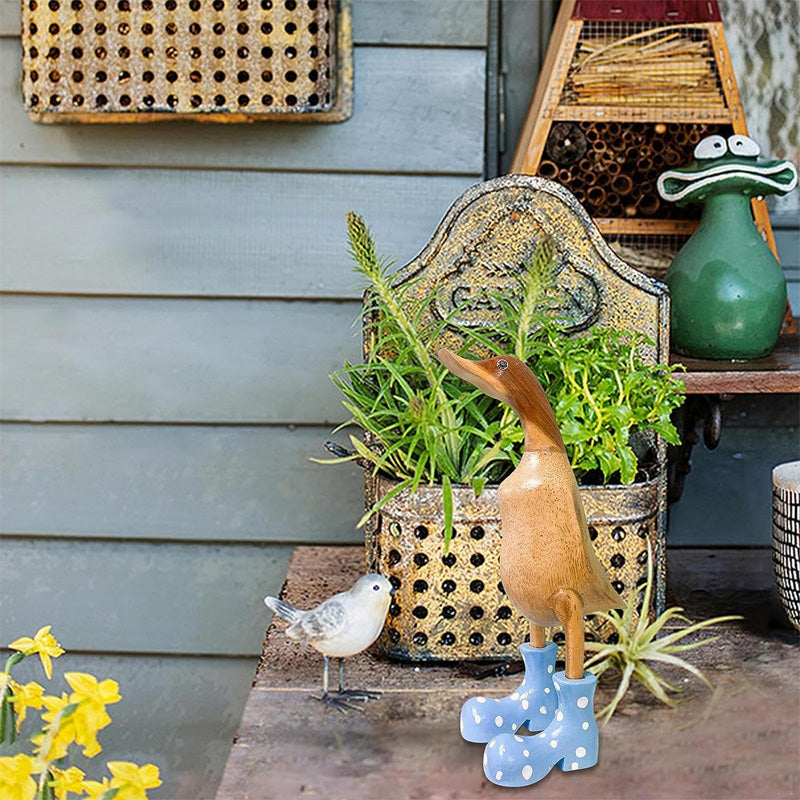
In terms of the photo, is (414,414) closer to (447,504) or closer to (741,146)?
(447,504)

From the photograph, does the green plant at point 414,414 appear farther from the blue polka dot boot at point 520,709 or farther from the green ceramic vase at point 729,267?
the green ceramic vase at point 729,267

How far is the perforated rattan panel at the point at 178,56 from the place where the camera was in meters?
1.37

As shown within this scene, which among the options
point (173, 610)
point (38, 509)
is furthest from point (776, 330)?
point (38, 509)

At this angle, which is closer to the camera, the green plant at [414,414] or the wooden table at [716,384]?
the green plant at [414,414]

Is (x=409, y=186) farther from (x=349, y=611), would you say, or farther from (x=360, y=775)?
(x=360, y=775)

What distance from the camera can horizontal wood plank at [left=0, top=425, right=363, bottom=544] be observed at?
1.54 m

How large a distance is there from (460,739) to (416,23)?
98 cm

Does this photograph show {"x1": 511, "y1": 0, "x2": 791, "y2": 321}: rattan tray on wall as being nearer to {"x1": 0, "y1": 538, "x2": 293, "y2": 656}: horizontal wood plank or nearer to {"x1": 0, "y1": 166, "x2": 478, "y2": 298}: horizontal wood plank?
{"x1": 0, "y1": 166, "x2": 478, "y2": 298}: horizontal wood plank

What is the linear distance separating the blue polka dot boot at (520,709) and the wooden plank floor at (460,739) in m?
0.02

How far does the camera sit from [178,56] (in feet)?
4.50

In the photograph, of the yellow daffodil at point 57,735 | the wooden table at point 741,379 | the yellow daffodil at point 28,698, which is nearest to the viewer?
the yellow daffodil at point 57,735

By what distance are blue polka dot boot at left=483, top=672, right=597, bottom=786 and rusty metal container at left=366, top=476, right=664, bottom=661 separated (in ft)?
0.61

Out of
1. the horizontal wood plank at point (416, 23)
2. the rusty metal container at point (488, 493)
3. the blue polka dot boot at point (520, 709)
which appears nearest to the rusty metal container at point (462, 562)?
the rusty metal container at point (488, 493)

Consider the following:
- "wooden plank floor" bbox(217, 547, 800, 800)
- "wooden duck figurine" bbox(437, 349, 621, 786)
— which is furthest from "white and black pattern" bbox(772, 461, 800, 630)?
"wooden duck figurine" bbox(437, 349, 621, 786)
